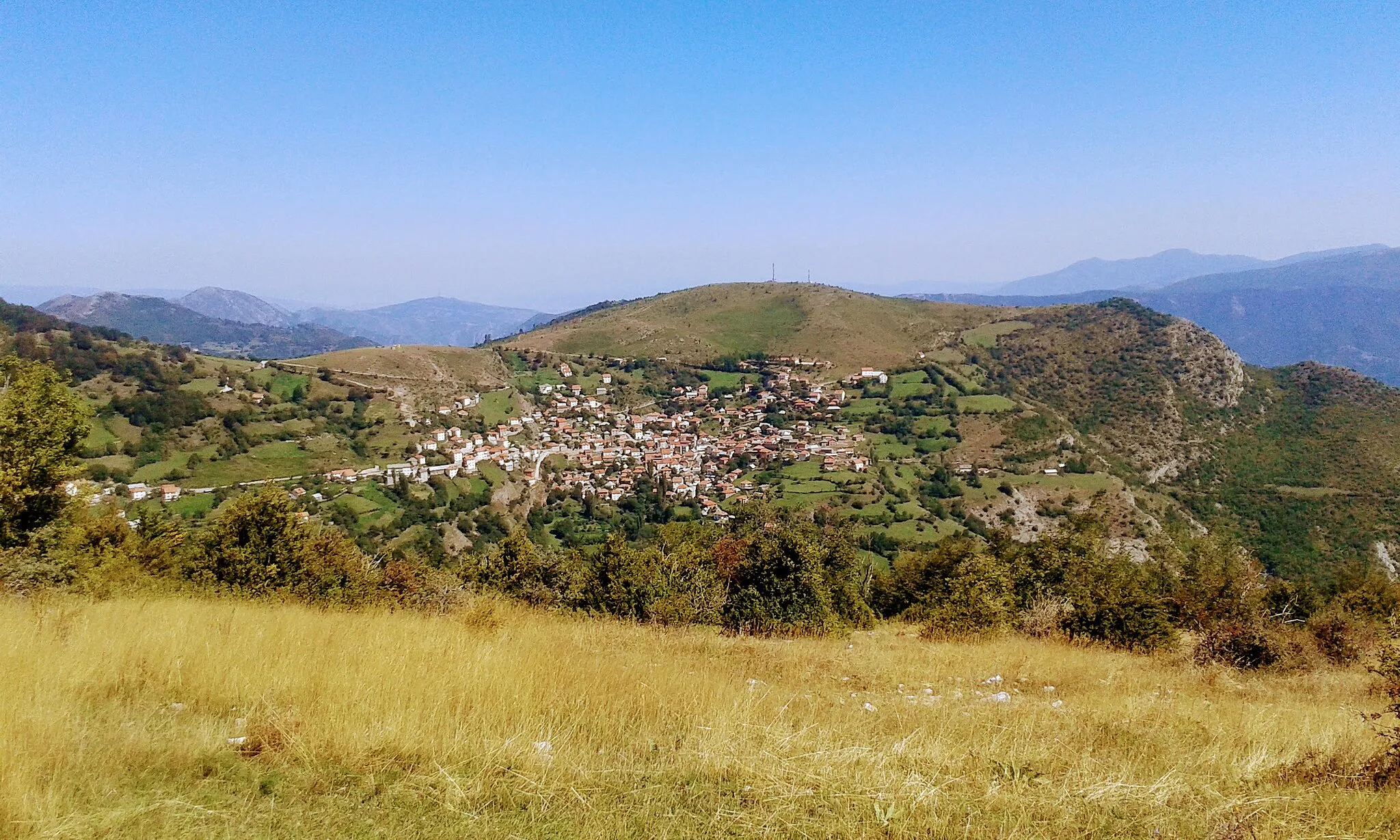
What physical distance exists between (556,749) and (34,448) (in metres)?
13.4

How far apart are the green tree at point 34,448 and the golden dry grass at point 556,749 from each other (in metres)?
7.59

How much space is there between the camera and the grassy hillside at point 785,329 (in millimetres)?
108938

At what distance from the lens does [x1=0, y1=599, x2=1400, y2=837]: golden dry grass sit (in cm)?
263

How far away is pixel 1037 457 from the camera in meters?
63.4

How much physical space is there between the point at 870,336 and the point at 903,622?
102m

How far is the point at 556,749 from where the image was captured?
334cm

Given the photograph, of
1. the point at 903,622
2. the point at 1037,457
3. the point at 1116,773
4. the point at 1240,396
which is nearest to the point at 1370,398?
the point at 1240,396

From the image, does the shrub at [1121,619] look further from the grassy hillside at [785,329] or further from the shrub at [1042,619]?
the grassy hillside at [785,329]

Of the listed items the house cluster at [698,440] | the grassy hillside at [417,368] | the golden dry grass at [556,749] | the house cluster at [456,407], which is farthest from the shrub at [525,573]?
the grassy hillside at [417,368]

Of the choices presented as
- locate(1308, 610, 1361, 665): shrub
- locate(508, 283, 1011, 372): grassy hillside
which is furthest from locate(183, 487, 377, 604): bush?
locate(508, 283, 1011, 372): grassy hillside

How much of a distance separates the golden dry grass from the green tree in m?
7.59

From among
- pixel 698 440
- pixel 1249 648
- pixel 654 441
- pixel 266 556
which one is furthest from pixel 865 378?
pixel 266 556

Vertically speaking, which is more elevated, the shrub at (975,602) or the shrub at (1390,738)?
the shrub at (1390,738)

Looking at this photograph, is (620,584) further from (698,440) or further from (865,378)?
(865,378)
